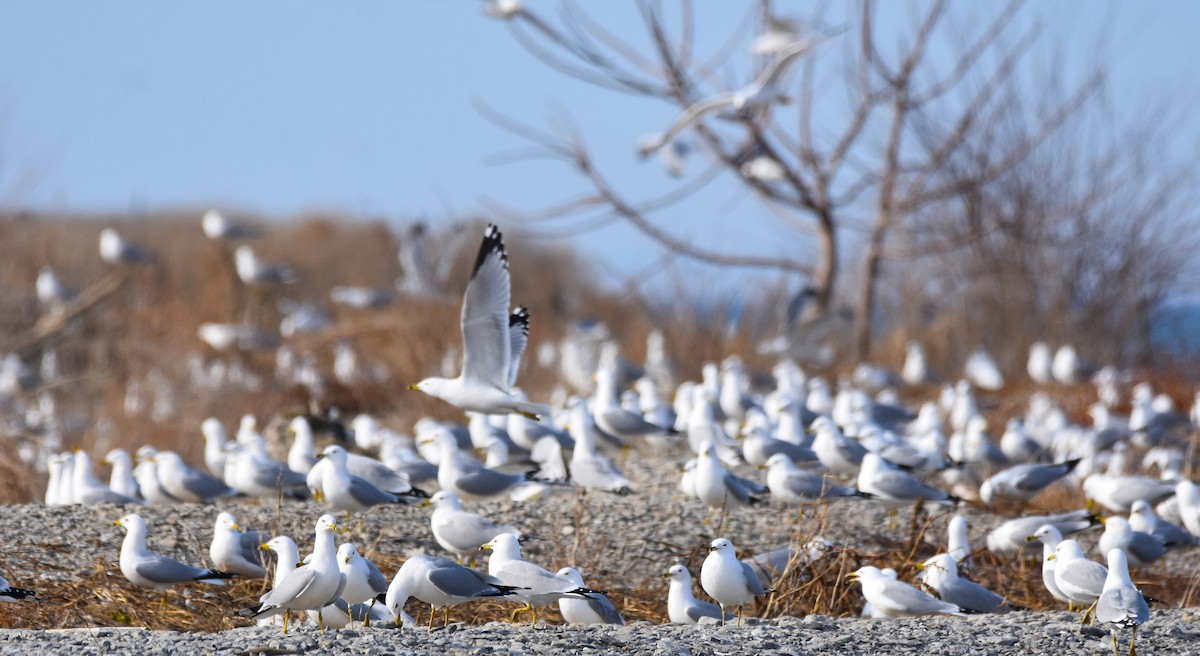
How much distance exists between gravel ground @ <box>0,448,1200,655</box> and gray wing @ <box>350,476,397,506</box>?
0.74 feet

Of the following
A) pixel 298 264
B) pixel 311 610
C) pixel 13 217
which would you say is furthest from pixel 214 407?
pixel 298 264

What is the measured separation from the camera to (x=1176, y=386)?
17.3 meters

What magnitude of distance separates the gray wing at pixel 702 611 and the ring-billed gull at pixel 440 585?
98 cm

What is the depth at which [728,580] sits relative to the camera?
595 centimetres

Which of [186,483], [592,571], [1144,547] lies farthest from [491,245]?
[1144,547]

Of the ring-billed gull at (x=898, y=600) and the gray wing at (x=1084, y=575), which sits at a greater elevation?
the gray wing at (x=1084, y=575)

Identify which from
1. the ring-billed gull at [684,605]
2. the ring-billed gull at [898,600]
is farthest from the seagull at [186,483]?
the ring-billed gull at [898,600]

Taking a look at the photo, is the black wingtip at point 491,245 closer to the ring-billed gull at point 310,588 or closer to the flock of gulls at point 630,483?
the flock of gulls at point 630,483

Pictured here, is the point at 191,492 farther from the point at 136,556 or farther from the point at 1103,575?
the point at 1103,575

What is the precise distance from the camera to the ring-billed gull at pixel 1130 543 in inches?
295

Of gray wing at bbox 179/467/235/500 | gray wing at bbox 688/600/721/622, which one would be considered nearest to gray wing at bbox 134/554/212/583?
gray wing at bbox 688/600/721/622

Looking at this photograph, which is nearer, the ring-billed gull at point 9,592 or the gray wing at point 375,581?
the ring-billed gull at point 9,592

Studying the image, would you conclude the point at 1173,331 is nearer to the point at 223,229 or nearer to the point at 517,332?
the point at 223,229

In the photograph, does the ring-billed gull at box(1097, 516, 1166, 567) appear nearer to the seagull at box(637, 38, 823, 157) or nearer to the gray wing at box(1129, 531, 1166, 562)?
the gray wing at box(1129, 531, 1166, 562)
